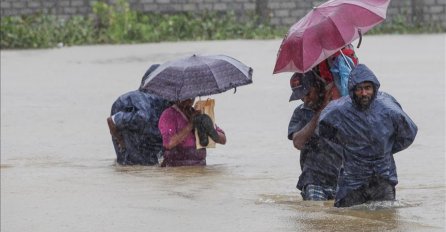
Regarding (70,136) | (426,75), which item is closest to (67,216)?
(70,136)

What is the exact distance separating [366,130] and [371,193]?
1.46 ft

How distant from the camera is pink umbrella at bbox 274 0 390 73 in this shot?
8.10m

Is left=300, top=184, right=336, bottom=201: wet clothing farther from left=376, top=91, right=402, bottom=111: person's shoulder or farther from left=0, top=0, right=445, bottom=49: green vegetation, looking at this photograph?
left=0, top=0, right=445, bottom=49: green vegetation

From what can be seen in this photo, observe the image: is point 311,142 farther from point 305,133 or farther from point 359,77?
point 359,77

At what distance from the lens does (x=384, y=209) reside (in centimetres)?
789

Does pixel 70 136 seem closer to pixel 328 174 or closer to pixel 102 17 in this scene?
pixel 328 174

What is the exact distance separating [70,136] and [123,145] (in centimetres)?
305

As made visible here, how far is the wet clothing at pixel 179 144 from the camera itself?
9.89 meters

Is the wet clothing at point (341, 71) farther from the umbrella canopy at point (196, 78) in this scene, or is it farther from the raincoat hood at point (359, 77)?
the umbrella canopy at point (196, 78)

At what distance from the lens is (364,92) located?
756 centimetres

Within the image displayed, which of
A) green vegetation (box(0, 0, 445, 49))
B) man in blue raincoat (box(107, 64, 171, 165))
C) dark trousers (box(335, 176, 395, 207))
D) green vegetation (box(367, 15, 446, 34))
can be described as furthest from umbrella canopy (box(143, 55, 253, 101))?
green vegetation (box(367, 15, 446, 34))

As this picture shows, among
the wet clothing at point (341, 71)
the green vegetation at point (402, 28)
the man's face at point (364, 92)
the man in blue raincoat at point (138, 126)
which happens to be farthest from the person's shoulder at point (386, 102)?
the green vegetation at point (402, 28)

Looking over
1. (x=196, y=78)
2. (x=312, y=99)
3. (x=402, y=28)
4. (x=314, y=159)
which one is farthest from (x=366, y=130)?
(x=402, y=28)

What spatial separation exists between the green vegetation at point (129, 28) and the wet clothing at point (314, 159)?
689 inches
